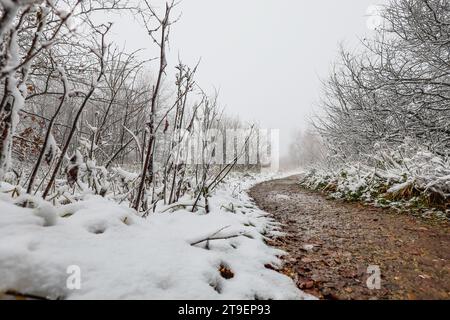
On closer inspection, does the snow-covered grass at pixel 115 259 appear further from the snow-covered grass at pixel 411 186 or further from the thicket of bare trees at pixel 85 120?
the snow-covered grass at pixel 411 186

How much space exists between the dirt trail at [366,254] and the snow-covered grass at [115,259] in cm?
33

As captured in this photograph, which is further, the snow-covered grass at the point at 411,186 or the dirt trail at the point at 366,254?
the snow-covered grass at the point at 411,186

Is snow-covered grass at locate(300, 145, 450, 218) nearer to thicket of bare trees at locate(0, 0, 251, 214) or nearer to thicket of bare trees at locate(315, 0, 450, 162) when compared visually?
thicket of bare trees at locate(315, 0, 450, 162)

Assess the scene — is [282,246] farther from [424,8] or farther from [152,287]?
[424,8]

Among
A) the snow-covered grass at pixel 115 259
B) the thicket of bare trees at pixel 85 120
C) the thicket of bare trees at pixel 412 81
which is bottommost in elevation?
the snow-covered grass at pixel 115 259

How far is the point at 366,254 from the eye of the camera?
7.37 ft

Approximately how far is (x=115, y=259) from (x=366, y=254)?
6.83 feet

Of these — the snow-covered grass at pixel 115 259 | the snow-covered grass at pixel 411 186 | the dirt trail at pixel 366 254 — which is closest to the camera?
the snow-covered grass at pixel 115 259

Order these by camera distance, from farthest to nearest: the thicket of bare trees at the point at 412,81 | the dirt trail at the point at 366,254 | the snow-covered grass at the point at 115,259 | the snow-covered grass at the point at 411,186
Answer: the thicket of bare trees at the point at 412,81
the snow-covered grass at the point at 411,186
the dirt trail at the point at 366,254
the snow-covered grass at the point at 115,259

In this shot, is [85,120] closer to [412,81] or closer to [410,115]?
[412,81]

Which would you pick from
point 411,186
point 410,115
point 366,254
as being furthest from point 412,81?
point 366,254

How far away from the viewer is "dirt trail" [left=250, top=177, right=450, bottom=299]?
1.61m

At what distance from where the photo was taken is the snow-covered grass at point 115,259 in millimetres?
1047

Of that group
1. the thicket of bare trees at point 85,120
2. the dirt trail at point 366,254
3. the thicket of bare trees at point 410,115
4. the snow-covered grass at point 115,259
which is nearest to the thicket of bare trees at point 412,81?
the thicket of bare trees at point 410,115
